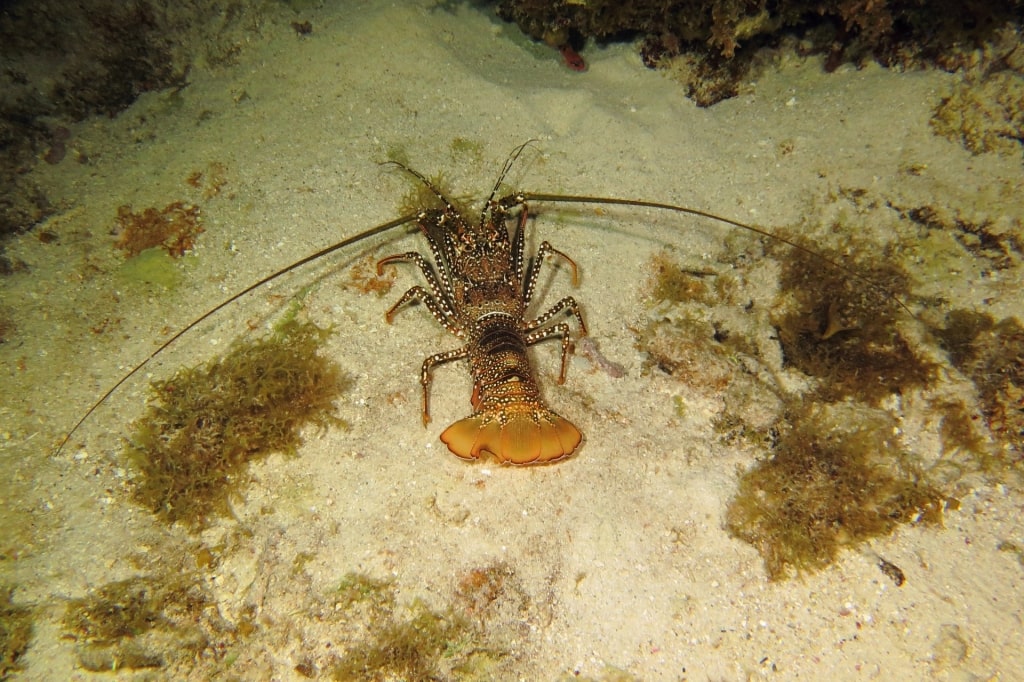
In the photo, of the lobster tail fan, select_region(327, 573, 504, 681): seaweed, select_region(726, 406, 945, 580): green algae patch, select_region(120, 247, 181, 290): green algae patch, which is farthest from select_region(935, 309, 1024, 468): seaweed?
select_region(120, 247, 181, 290): green algae patch

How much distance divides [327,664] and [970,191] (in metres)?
6.70

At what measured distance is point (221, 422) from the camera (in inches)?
138

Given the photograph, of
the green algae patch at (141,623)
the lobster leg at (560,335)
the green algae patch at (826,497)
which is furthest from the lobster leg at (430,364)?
the green algae patch at (826,497)

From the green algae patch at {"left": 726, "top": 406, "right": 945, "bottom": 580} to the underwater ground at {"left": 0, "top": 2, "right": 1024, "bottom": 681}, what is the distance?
0.07 ft

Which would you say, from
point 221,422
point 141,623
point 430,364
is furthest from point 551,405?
point 141,623

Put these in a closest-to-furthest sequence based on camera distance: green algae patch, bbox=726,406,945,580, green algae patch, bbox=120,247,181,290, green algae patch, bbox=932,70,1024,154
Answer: green algae patch, bbox=726,406,945,580 < green algae patch, bbox=120,247,181,290 < green algae patch, bbox=932,70,1024,154

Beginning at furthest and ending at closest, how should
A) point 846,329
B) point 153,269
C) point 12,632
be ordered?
point 153,269, point 846,329, point 12,632

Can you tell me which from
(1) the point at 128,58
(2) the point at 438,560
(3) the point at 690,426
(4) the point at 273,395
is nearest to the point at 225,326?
(4) the point at 273,395

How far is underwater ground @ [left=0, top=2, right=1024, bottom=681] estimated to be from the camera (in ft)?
9.88

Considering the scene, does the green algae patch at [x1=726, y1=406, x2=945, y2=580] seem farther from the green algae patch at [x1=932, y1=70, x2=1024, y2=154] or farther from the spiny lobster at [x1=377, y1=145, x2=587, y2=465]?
the green algae patch at [x1=932, y1=70, x2=1024, y2=154]

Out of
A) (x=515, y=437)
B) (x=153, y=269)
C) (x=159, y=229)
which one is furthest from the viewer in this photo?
(x=159, y=229)

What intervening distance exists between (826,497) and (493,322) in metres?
2.90

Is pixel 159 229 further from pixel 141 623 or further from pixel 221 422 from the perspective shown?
pixel 141 623

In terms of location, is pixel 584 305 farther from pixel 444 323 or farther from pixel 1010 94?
pixel 1010 94
